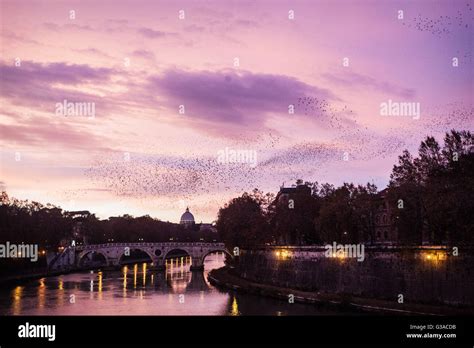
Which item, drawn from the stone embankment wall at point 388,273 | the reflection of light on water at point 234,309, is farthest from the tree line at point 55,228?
the stone embankment wall at point 388,273

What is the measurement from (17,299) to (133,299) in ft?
31.7

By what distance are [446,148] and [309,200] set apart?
2171 cm

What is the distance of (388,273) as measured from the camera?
138 feet

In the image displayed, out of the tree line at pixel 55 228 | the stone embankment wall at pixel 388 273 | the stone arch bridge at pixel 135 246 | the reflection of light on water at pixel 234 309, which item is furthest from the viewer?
the stone arch bridge at pixel 135 246

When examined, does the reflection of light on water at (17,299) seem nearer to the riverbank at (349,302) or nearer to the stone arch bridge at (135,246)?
the riverbank at (349,302)

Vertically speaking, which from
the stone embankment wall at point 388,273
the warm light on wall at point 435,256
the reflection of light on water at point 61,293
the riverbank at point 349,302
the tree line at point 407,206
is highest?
the tree line at point 407,206

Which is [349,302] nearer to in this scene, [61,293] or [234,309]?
[234,309]

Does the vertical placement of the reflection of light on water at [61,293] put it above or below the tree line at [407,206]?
below

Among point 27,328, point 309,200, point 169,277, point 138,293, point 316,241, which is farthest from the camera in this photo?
point 169,277

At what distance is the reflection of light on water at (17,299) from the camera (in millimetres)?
43844

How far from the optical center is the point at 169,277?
3120 inches

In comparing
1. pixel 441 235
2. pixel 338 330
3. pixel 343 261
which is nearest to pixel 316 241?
pixel 343 261

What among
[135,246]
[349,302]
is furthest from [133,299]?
[135,246]

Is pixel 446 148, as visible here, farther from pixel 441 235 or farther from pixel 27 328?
pixel 27 328
